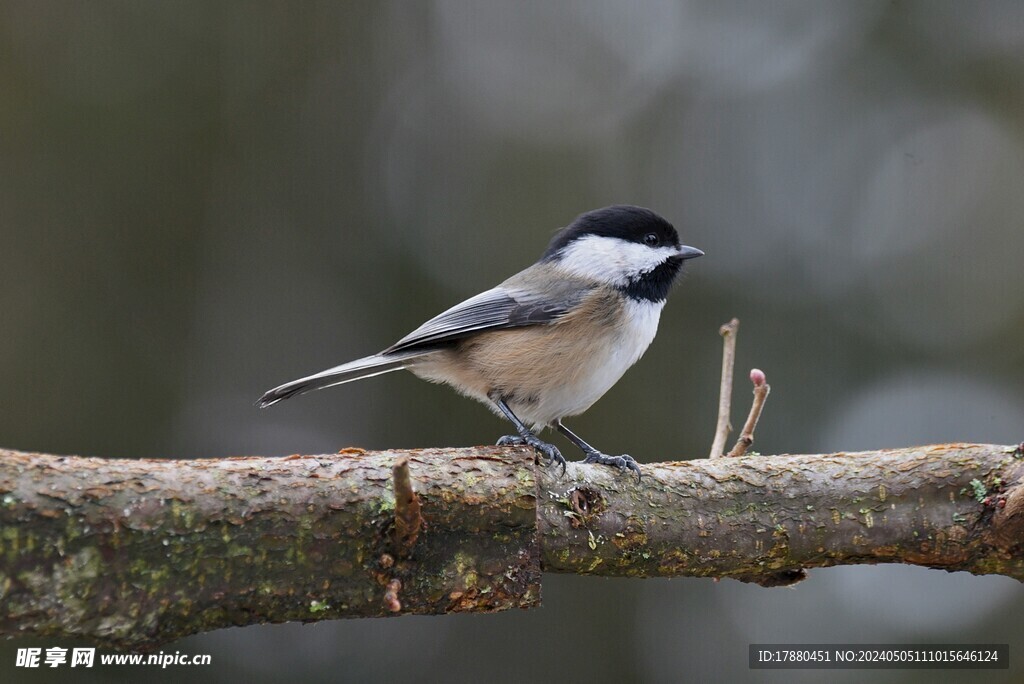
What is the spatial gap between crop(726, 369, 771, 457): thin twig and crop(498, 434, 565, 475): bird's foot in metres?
0.58

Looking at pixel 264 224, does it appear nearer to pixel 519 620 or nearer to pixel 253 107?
pixel 253 107

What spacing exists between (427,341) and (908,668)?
304cm

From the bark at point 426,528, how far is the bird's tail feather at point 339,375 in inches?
33.1

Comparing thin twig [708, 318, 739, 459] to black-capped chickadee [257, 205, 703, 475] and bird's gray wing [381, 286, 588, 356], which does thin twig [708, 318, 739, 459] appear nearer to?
black-capped chickadee [257, 205, 703, 475]

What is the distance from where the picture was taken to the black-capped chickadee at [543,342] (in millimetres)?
3158

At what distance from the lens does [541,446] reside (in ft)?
8.77

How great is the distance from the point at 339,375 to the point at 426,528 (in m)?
1.12

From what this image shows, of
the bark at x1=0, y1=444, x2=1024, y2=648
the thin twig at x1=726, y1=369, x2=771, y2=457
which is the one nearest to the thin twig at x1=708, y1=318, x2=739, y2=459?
the thin twig at x1=726, y1=369, x2=771, y2=457

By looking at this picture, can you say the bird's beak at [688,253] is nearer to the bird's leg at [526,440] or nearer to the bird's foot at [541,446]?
the bird's leg at [526,440]

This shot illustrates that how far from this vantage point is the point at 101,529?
67.9 inches

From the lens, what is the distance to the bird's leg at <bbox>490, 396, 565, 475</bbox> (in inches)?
101

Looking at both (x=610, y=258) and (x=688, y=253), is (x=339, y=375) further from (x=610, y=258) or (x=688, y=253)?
(x=688, y=253)

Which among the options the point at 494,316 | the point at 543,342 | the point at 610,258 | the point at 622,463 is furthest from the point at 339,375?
the point at 610,258

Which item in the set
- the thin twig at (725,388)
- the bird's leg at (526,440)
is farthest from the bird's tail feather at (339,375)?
the thin twig at (725,388)
